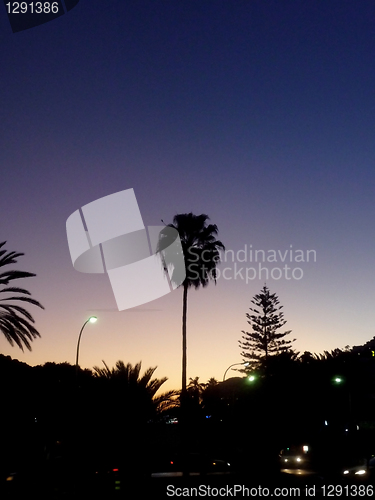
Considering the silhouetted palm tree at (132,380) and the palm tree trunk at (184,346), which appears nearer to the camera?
the silhouetted palm tree at (132,380)

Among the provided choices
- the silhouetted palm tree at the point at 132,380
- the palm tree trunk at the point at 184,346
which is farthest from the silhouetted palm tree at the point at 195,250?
the silhouetted palm tree at the point at 132,380

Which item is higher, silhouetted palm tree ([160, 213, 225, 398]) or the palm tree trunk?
silhouetted palm tree ([160, 213, 225, 398])

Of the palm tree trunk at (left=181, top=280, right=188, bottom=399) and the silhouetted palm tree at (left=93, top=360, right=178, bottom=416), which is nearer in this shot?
the silhouetted palm tree at (left=93, top=360, right=178, bottom=416)

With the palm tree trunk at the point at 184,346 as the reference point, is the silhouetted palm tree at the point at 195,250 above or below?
above

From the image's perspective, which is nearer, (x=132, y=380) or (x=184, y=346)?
(x=132, y=380)

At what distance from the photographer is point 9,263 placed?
23.4 m

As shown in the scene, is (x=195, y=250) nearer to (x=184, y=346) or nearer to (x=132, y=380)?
(x=184, y=346)

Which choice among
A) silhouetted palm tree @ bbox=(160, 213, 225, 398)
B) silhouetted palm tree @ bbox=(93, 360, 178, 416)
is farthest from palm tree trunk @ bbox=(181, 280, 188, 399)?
silhouetted palm tree @ bbox=(93, 360, 178, 416)

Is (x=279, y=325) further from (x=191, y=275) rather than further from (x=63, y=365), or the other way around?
(x=191, y=275)

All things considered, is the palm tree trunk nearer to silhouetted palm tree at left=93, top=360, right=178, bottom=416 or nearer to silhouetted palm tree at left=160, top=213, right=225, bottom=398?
silhouetted palm tree at left=160, top=213, right=225, bottom=398

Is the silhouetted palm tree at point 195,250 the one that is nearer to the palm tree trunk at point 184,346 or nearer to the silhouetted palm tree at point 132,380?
the palm tree trunk at point 184,346

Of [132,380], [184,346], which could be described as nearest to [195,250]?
[184,346]

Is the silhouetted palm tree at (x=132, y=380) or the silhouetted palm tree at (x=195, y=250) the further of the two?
the silhouetted palm tree at (x=195, y=250)

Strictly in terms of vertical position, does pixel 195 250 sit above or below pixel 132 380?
above
